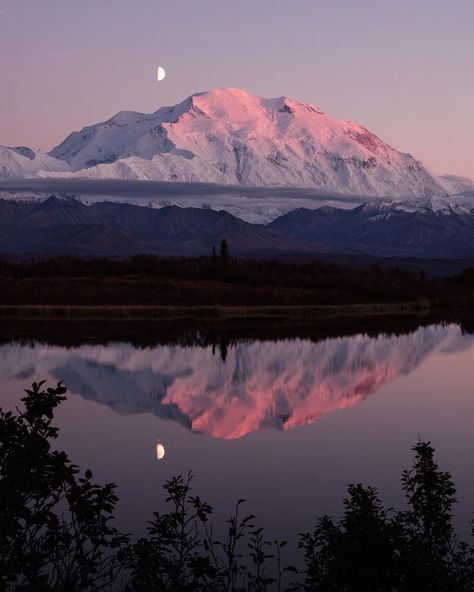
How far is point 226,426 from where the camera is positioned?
Answer: 37594 mm

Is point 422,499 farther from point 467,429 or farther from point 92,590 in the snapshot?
point 467,429

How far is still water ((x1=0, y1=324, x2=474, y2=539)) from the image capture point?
26.1 m

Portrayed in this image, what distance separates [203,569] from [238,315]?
9332 centimetres

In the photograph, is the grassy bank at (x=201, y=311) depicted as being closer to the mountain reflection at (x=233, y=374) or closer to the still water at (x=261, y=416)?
the mountain reflection at (x=233, y=374)

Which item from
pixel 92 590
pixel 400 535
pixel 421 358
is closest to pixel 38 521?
pixel 92 590

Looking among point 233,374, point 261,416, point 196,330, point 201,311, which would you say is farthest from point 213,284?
point 261,416

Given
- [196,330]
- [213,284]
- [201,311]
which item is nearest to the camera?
[196,330]

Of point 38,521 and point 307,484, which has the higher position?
point 38,521

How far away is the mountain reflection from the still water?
0.10 meters

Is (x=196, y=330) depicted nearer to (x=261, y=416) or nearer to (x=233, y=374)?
(x=233, y=374)

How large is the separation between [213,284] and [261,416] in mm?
91483

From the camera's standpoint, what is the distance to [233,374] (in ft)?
181

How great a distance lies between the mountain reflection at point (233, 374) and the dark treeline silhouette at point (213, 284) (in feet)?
135

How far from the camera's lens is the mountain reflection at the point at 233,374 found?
41.5 meters
